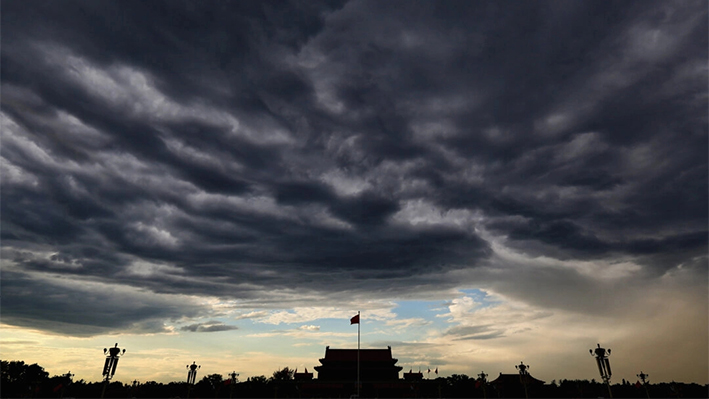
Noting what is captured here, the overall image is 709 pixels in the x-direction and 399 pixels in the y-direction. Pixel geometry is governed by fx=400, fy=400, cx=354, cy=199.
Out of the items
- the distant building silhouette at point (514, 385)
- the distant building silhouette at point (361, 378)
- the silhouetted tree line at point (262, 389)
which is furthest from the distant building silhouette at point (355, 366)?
the distant building silhouette at point (514, 385)

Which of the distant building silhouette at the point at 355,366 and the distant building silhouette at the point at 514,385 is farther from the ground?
the distant building silhouette at the point at 355,366

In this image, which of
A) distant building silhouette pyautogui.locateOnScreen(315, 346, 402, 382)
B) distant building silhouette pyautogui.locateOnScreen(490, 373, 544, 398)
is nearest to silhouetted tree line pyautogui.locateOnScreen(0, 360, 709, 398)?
distant building silhouette pyautogui.locateOnScreen(490, 373, 544, 398)

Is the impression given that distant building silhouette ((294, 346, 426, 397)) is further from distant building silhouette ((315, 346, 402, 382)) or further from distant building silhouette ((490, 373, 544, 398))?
distant building silhouette ((490, 373, 544, 398))

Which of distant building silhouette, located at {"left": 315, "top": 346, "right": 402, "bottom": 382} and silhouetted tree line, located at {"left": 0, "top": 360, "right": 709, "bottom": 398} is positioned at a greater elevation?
distant building silhouette, located at {"left": 315, "top": 346, "right": 402, "bottom": 382}

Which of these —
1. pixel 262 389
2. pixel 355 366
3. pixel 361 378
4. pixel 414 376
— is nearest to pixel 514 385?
pixel 414 376

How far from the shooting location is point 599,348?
3822 centimetres

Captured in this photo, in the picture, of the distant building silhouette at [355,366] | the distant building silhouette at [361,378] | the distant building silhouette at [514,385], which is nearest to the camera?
the distant building silhouette at [361,378]

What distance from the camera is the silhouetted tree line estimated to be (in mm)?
72500

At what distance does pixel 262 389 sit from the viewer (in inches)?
2921

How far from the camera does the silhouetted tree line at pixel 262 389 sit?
72.5 m

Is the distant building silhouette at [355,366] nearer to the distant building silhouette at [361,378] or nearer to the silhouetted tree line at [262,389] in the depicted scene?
the distant building silhouette at [361,378]

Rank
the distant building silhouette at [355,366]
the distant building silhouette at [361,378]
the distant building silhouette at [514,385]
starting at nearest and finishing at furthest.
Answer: the distant building silhouette at [361,378] < the distant building silhouette at [355,366] < the distant building silhouette at [514,385]

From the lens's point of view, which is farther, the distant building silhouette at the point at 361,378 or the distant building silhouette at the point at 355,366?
the distant building silhouette at the point at 355,366

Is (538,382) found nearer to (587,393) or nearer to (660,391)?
(587,393)
